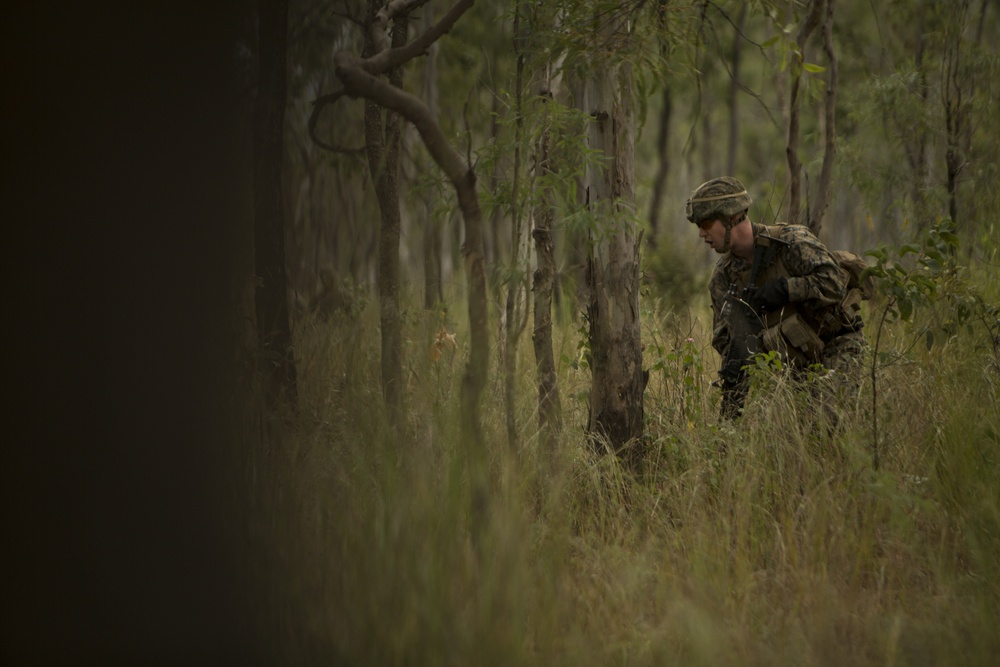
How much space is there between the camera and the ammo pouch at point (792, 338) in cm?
425

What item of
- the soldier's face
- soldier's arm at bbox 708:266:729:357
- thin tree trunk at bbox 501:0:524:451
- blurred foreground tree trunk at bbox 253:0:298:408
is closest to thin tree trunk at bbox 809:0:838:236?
soldier's arm at bbox 708:266:729:357

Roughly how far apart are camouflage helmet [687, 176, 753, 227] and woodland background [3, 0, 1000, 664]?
947 millimetres

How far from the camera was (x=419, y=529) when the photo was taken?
2.07m

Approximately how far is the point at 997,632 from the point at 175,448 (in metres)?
2.13

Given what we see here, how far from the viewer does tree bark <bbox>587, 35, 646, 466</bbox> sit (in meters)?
3.60

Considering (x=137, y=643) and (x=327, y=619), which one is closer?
(x=137, y=643)

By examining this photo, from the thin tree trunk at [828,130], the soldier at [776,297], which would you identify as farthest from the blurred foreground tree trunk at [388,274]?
the thin tree trunk at [828,130]

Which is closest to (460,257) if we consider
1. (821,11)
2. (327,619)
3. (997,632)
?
(327,619)

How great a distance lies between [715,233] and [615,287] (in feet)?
3.20

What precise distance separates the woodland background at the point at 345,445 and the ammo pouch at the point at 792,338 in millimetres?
523

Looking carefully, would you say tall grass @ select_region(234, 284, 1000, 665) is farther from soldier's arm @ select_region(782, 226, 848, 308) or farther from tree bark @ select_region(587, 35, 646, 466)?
soldier's arm @ select_region(782, 226, 848, 308)

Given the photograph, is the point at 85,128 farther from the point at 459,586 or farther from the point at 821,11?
the point at 821,11

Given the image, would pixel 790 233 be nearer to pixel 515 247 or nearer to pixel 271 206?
pixel 515 247

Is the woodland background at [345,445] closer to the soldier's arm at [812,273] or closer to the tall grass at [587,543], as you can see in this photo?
the tall grass at [587,543]
